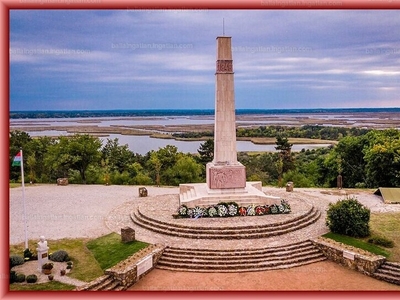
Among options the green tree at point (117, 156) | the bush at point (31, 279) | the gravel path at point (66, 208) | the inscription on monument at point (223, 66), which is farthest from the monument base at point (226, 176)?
the green tree at point (117, 156)

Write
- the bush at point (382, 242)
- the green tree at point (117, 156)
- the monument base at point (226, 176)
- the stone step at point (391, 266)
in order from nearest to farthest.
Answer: the stone step at point (391, 266) < the bush at point (382, 242) < the monument base at point (226, 176) < the green tree at point (117, 156)

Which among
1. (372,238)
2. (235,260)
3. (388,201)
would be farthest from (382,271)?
(388,201)

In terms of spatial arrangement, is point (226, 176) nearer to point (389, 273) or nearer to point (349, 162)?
point (389, 273)

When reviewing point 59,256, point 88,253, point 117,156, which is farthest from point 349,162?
point 59,256

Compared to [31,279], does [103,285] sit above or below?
below

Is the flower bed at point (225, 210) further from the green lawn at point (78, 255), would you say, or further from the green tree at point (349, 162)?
the green tree at point (349, 162)

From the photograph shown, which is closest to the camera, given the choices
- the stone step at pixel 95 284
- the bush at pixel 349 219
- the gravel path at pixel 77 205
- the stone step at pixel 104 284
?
the stone step at pixel 95 284

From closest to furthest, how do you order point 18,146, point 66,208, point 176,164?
point 66,208 < point 176,164 < point 18,146
